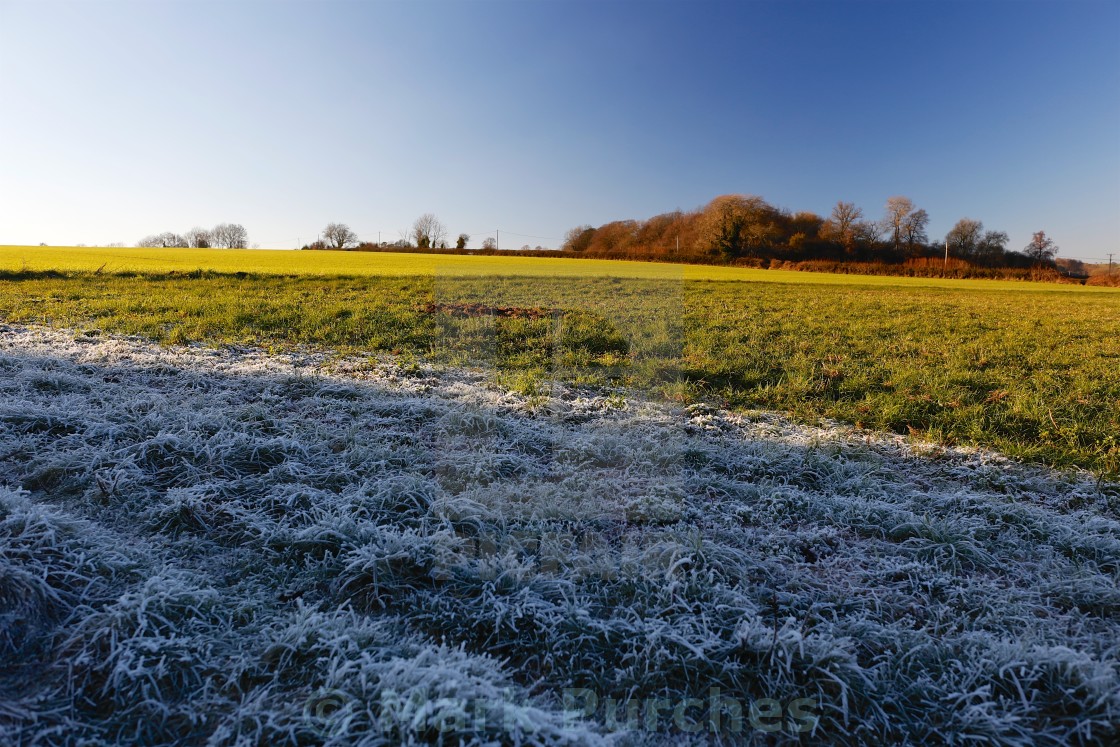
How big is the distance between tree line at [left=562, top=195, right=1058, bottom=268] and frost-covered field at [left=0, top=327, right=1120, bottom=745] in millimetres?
39280

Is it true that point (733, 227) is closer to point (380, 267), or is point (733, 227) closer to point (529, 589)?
point (380, 267)

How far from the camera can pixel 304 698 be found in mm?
1964

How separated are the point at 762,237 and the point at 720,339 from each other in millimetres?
43281

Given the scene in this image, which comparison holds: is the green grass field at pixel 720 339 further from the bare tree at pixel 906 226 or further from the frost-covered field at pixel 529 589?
the bare tree at pixel 906 226

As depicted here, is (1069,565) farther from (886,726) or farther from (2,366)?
(2,366)

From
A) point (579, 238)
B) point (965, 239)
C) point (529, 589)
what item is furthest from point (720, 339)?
point (965, 239)

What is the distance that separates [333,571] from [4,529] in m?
1.56

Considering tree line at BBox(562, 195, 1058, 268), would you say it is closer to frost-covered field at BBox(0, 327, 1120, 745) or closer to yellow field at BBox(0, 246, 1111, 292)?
yellow field at BBox(0, 246, 1111, 292)

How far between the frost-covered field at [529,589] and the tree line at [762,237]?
3928 centimetres

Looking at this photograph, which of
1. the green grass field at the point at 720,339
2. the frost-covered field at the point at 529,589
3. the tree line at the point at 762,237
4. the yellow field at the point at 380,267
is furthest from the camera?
the tree line at the point at 762,237

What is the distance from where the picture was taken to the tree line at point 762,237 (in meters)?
45.2

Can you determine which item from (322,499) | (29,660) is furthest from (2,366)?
(29,660)

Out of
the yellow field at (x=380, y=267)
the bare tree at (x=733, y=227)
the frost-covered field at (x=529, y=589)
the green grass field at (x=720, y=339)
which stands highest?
the bare tree at (x=733, y=227)

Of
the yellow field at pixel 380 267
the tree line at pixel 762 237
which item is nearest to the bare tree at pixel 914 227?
the tree line at pixel 762 237
